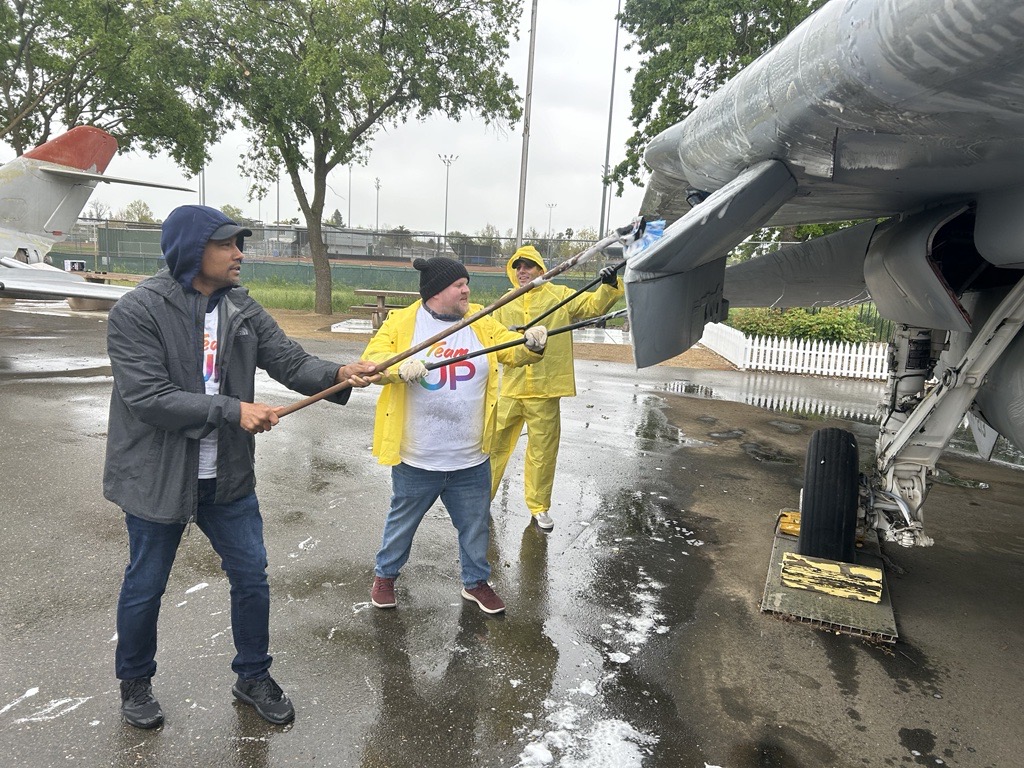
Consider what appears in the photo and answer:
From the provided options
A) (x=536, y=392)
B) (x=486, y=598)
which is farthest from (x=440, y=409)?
(x=536, y=392)

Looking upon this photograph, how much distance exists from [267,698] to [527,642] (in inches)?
47.1

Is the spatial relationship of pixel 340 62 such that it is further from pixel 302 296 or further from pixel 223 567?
pixel 223 567

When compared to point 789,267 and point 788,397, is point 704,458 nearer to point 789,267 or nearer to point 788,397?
point 789,267

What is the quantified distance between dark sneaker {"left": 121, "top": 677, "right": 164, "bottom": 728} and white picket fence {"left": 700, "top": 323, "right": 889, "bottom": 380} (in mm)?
11862

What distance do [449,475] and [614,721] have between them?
1.29 metres

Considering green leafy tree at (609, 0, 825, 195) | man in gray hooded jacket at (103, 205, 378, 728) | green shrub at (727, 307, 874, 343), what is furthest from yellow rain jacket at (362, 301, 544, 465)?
green leafy tree at (609, 0, 825, 195)

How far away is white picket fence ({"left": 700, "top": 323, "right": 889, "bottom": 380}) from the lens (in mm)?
12328

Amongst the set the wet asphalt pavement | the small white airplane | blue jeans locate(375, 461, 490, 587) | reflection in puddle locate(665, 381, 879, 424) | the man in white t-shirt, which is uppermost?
the small white airplane

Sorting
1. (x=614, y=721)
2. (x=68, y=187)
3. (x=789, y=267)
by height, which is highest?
(x=68, y=187)

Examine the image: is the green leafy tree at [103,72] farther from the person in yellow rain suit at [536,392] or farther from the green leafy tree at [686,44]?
the person in yellow rain suit at [536,392]

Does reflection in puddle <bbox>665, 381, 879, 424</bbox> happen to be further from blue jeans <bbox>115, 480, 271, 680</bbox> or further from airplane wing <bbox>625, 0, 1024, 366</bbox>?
blue jeans <bbox>115, 480, 271, 680</bbox>

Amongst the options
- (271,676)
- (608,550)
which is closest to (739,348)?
(608,550)

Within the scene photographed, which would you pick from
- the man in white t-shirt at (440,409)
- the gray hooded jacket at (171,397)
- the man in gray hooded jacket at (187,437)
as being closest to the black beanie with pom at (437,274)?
the man in white t-shirt at (440,409)

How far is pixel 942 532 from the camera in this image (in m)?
4.99
